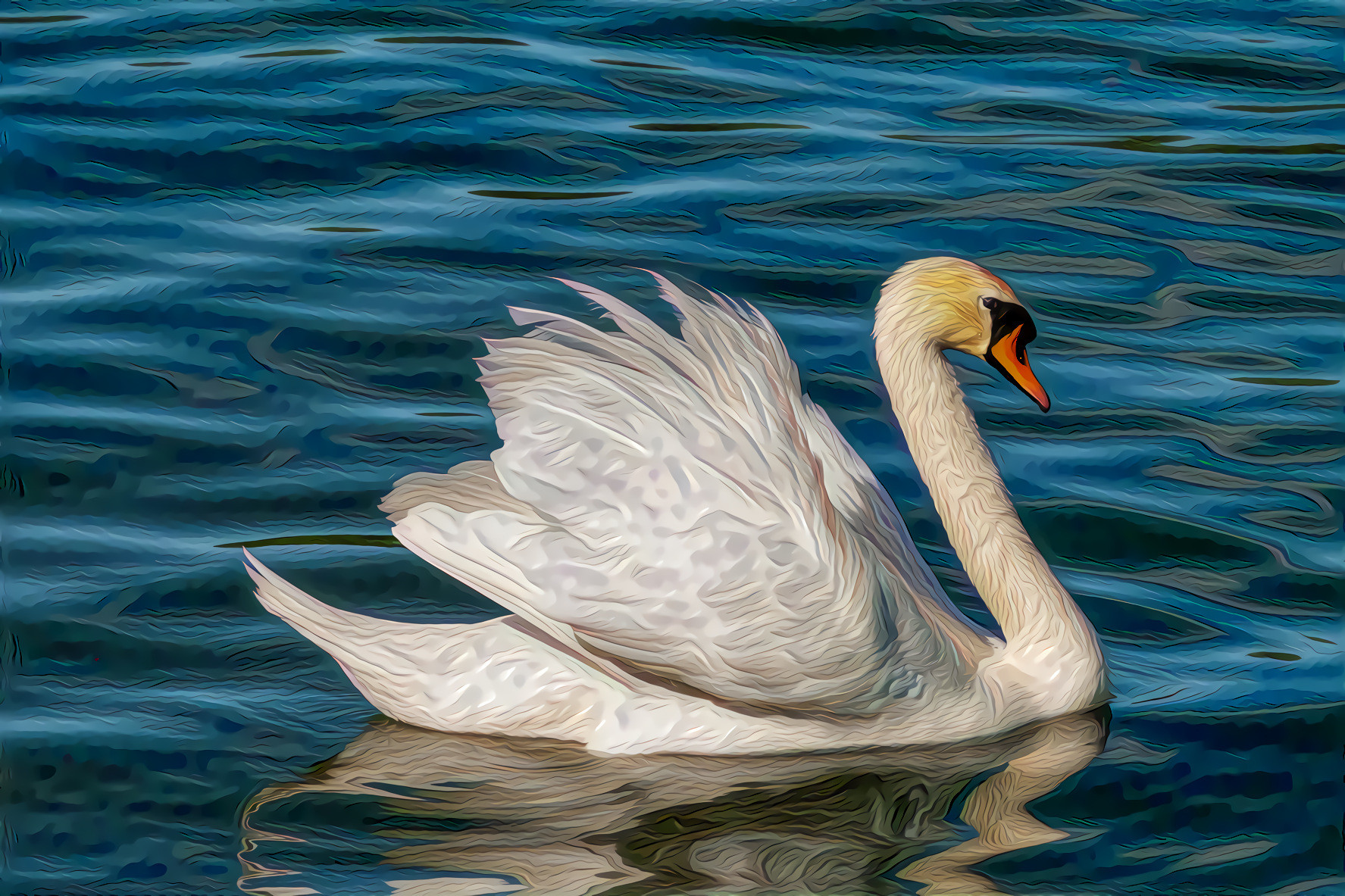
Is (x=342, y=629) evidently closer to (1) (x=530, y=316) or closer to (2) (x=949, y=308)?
(1) (x=530, y=316)

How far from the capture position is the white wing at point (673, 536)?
4.78 meters

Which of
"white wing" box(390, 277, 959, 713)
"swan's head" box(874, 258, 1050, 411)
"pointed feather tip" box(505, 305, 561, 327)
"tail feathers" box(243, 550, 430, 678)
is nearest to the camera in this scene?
"white wing" box(390, 277, 959, 713)

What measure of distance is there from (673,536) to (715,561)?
0.13 meters

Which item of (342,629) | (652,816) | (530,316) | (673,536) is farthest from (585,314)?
(652,816)

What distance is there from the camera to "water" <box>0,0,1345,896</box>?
484 cm

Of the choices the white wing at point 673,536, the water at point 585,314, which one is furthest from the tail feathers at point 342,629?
the white wing at point 673,536

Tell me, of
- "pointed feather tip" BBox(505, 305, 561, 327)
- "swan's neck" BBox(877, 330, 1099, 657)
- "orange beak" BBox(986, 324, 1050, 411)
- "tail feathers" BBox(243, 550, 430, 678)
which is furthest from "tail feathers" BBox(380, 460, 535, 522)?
"orange beak" BBox(986, 324, 1050, 411)

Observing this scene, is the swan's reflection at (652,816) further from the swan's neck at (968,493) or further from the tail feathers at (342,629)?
the swan's neck at (968,493)

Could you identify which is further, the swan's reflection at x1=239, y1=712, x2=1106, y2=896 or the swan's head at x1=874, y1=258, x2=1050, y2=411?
the swan's head at x1=874, y1=258, x2=1050, y2=411

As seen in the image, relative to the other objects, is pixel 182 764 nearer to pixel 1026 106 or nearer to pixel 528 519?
→ pixel 528 519

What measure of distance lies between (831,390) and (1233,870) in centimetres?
282

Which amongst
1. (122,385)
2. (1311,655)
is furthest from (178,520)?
(1311,655)

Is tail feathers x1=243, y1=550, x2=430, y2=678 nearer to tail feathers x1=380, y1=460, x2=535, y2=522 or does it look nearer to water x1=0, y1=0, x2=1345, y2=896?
water x1=0, y1=0, x2=1345, y2=896

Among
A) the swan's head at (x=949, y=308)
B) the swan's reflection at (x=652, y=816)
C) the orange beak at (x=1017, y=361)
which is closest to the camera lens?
the swan's reflection at (x=652, y=816)
